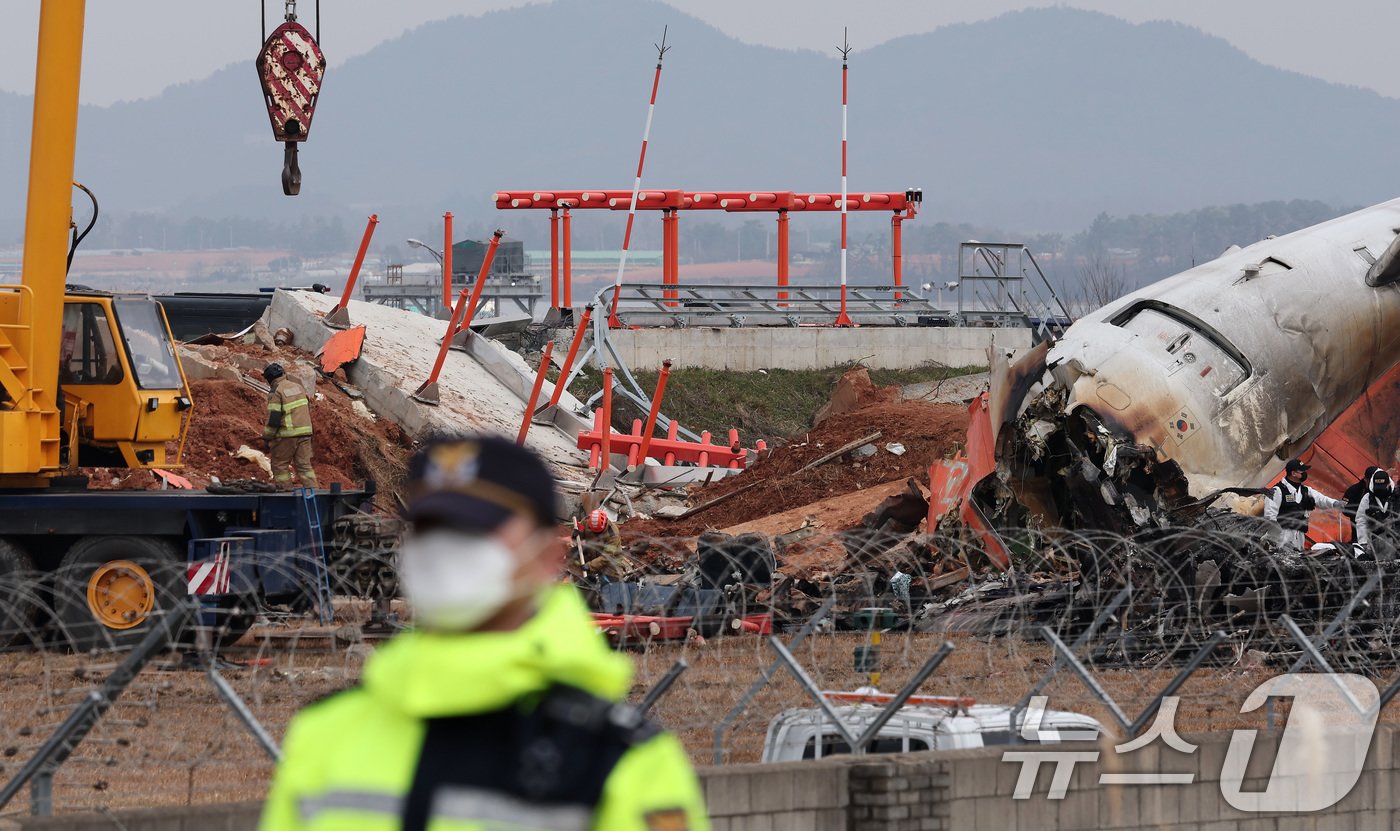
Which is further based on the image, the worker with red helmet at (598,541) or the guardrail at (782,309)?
the guardrail at (782,309)

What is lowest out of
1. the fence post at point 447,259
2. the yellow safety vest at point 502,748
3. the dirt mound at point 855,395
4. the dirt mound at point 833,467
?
the dirt mound at point 833,467

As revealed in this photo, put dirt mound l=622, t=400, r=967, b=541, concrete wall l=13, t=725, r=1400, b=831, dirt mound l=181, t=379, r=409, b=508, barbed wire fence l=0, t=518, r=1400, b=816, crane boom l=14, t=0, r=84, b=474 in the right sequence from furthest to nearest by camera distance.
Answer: dirt mound l=622, t=400, r=967, b=541 < dirt mound l=181, t=379, r=409, b=508 < crane boom l=14, t=0, r=84, b=474 < barbed wire fence l=0, t=518, r=1400, b=816 < concrete wall l=13, t=725, r=1400, b=831

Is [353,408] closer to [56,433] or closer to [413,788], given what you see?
[56,433]

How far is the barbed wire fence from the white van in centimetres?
24

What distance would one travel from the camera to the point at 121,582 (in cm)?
1545

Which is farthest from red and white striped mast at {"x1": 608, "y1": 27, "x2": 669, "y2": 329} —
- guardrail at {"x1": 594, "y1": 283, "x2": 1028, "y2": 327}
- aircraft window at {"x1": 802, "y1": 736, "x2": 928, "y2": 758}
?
aircraft window at {"x1": 802, "y1": 736, "x2": 928, "y2": 758}

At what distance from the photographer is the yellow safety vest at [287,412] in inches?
822

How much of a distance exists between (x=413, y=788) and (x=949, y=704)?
723 centimetres

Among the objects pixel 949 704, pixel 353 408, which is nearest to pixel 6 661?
pixel 949 704

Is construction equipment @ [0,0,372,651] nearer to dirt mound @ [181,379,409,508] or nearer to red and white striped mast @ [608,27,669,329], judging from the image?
dirt mound @ [181,379,409,508]

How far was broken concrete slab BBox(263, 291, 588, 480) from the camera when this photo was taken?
28656mm

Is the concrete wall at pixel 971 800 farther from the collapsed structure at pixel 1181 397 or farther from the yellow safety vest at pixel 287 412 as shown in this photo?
the yellow safety vest at pixel 287 412

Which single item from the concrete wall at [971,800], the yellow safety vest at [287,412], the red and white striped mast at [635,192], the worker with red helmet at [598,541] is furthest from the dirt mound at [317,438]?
the concrete wall at [971,800]

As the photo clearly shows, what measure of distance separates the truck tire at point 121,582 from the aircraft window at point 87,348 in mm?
1906
